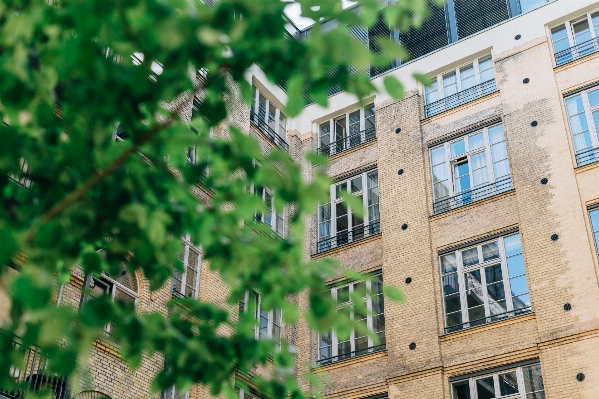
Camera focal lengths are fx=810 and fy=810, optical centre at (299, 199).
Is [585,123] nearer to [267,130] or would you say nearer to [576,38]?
[576,38]

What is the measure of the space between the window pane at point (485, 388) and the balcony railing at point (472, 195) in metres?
5.25

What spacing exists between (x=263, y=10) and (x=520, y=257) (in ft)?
56.7

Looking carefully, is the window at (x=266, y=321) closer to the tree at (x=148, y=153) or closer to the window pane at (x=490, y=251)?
the window pane at (x=490, y=251)

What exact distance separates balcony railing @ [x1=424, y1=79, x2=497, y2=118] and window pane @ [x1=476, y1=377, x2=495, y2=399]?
8.91 metres

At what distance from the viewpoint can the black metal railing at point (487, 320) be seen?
809 inches

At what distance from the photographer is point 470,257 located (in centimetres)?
2250

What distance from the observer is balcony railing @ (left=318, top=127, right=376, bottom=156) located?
26922mm

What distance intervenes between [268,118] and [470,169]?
7490 millimetres

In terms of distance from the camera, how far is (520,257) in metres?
21.4

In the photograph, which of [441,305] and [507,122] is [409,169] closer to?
[507,122]

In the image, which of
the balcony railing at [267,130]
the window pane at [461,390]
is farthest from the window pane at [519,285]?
the balcony railing at [267,130]

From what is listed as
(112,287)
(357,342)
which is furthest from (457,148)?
(112,287)

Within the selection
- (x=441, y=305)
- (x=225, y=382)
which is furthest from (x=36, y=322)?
(x=441, y=305)

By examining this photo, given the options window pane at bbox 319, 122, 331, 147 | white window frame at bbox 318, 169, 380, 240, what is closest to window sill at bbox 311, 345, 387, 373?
white window frame at bbox 318, 169, 380, 240
